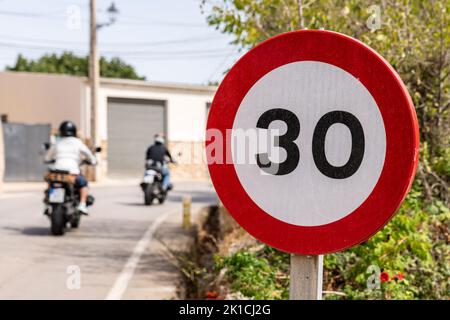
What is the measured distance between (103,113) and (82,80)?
2.26 metres

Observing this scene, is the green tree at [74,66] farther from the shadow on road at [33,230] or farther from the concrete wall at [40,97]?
the shadow on road at [33,230]

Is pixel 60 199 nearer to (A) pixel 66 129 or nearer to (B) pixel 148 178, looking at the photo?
(A) pixel 66 129

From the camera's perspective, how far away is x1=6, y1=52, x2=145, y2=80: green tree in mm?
58438

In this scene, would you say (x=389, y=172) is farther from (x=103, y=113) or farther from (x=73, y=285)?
(x=103, y=113)

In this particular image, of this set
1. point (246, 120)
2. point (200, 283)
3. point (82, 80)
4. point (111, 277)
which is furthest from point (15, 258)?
point (82, 80)

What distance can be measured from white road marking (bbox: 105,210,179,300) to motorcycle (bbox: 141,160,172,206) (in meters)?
3.96

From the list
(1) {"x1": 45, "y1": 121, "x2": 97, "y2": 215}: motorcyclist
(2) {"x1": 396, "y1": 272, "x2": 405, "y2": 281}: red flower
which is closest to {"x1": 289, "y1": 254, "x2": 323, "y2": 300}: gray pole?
(2) {"x1": 396, "y1": 272, "x2": 405, "y2": 281}: red flower

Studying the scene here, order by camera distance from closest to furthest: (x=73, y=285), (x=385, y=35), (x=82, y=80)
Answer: (x=385, y=35), (x=73, y=285), (x=82, y=80)

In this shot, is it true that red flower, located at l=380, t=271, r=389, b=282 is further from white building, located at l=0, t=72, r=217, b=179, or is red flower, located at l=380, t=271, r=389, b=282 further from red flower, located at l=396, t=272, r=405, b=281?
white building, located at l=0, t=72, r=217, b=179

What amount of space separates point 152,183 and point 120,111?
59.8 feet

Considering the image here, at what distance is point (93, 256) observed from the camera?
8.51 metres

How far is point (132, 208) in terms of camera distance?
1526 cm

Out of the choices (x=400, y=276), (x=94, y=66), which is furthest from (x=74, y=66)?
(x=400, y=276)

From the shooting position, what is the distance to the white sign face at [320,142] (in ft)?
6.39
